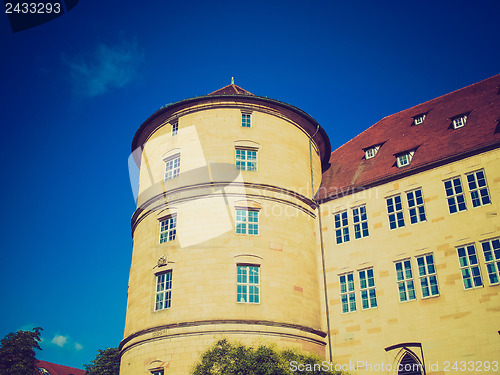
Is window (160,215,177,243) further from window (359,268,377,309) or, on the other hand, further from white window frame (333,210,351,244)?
window (359,268,377,309)

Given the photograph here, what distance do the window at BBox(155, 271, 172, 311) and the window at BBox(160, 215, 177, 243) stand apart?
1.95m

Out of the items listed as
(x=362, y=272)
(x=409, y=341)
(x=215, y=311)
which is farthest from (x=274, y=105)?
(x=409, y=341)

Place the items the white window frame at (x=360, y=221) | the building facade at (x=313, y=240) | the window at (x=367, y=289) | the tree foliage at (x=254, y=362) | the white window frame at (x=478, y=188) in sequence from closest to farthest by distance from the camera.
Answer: the tree foliage at (x=254, y=362), the building facade at (x=313, y=240), the white window frame at (x=478, y=188), the window at (x=367, y=289), the white window frame at (x=360, y=221)

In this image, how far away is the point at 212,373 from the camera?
853 inches

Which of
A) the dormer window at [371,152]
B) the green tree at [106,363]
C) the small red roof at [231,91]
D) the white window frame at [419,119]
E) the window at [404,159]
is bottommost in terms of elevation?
the green tree at [106,363]

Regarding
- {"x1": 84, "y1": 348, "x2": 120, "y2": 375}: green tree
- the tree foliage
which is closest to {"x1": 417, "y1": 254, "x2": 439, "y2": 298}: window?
the tree foliage

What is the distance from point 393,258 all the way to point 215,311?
944 cm

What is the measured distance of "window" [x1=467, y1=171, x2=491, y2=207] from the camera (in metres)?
23.8

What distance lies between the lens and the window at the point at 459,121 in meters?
27.5

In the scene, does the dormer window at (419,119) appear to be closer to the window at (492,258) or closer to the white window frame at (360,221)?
the white window frame at (360,221)

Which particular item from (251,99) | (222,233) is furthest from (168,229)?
(251,99)

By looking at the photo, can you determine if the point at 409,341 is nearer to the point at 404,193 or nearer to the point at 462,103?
the point at 404,193

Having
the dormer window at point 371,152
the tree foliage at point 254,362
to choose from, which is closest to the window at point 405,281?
the tree foliage at point 254,362

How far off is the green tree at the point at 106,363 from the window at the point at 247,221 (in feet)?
67.5
